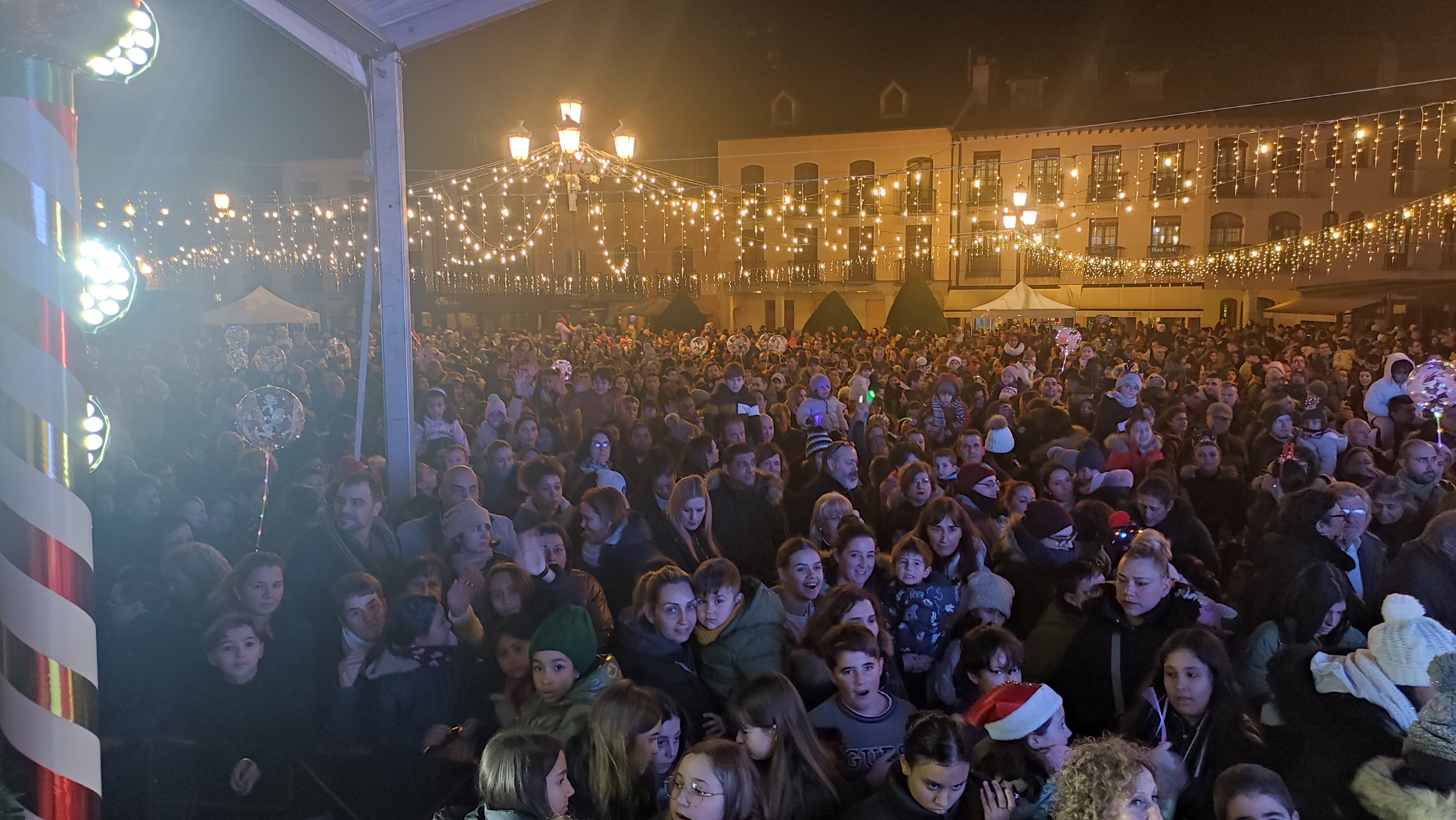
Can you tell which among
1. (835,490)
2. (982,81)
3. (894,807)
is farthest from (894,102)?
(894,807)

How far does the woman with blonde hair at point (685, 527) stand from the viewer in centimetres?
530

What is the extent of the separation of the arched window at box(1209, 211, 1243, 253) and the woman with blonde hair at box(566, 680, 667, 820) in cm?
3587

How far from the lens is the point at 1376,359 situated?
1424 cm

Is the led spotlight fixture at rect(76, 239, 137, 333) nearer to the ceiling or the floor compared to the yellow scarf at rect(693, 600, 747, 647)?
nearer to the ceiling

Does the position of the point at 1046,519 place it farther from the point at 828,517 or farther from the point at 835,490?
the point at 835,490

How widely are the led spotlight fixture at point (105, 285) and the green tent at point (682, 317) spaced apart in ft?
77.8

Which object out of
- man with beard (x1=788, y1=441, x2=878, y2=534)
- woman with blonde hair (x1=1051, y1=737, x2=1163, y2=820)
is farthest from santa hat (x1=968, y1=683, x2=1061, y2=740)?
man with beard (x1=788, y1=441, x2=878, y2=534)

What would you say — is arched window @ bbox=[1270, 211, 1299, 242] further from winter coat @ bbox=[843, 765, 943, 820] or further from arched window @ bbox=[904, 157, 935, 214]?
winter coat @ bbox=[843, 765, 943, 820]

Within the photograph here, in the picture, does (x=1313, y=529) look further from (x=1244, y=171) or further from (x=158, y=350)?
(x=1244, y=171)

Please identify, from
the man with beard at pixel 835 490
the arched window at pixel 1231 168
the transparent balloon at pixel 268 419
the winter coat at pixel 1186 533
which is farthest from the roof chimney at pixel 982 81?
the transparent balloon at pixel 268 419

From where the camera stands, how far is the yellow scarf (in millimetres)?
3916

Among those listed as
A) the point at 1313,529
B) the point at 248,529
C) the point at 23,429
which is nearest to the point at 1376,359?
the point at 1313,529

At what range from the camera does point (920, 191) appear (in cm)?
3612

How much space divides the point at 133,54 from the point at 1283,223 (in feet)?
127
